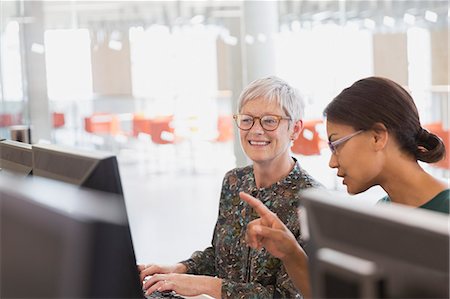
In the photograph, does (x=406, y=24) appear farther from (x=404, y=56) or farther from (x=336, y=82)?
(x=336, y=82)

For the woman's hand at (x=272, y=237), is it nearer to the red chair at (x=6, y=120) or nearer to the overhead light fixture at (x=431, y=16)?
the overhead light fixture at (x=431, y=16)

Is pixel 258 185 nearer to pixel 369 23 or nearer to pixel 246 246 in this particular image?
pixel 246 246

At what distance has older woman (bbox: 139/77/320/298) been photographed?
2.59 meters

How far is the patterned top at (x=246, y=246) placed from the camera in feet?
8.00

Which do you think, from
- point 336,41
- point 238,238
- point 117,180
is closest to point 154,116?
point 336,41

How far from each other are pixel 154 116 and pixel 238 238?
5.83 meters

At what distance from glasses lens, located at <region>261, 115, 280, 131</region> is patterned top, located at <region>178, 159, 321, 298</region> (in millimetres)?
156

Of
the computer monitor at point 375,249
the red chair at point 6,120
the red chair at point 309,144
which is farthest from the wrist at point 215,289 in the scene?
the red chair at point 6,120

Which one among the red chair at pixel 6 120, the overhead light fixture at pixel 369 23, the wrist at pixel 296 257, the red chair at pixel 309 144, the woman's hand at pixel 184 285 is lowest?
the red chair at pixel 309 144

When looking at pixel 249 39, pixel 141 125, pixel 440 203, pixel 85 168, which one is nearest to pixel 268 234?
pixel 440 203

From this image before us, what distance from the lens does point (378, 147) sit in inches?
79.8

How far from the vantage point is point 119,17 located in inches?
324

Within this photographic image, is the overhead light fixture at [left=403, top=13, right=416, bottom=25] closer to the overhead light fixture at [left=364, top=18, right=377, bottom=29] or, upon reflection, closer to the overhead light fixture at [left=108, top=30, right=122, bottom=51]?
the overhead light fixture at [left=364, top=18, right=377, bottom=29]

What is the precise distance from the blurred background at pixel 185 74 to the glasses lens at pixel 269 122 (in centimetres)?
329
